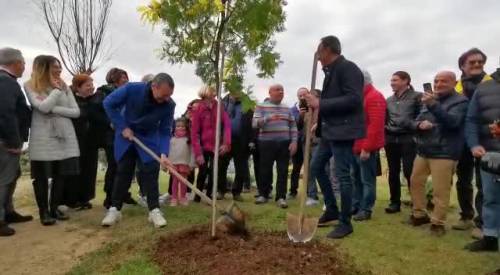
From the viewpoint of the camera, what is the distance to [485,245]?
15.3 feet

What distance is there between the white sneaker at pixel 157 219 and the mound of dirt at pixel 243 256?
551 millimetres

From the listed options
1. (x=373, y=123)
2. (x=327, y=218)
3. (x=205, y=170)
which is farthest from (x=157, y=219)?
(x=373, y=123)

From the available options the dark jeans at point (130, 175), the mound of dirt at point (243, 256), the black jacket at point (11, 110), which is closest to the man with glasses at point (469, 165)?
the mound of dirt at point (243, 256)

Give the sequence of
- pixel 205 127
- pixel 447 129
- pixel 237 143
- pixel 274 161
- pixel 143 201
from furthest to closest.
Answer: pixel 237 143 < pixel 274 161 < pixel 205 127 < pixel 143 201 < pixel 447 129

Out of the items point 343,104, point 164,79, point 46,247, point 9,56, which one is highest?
point 9,56

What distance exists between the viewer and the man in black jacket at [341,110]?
4.79 meters

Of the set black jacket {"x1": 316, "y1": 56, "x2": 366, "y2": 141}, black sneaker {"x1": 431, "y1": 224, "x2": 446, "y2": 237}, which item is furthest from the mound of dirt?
black sneaker {"x1": 431, "y1": 224, "x2": 446, "y2": 237}

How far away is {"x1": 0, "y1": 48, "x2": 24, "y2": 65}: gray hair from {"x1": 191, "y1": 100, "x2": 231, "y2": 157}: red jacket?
255 centimetres

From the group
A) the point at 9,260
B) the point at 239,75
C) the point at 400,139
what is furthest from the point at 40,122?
the point at 400,139

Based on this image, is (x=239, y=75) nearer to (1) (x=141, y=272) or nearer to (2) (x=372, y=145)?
A: (2) (x=372, y=145)

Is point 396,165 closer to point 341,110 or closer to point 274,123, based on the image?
point 274,123

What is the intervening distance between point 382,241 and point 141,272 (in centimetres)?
261

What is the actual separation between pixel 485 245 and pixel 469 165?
4.75ft

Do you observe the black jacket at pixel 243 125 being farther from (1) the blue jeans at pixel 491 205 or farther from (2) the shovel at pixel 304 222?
(1) the blue jeans at pixel 491 205
